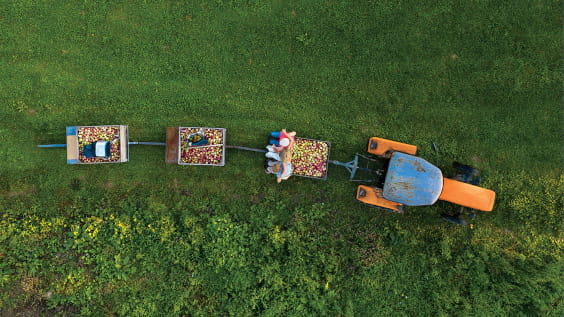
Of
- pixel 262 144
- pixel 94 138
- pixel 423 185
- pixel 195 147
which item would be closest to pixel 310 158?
pixel 262 144

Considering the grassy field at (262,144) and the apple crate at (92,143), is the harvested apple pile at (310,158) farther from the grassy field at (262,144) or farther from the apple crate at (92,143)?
the apple crate at (92,143)

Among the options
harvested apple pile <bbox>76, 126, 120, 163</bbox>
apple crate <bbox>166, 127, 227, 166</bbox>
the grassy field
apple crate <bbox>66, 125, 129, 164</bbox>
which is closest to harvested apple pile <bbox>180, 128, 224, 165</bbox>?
apple crate <bbox>166, 127, 227, 166</bbox>

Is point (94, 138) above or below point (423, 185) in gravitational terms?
above

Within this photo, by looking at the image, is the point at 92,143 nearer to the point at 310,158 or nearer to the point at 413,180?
the point at 310,158

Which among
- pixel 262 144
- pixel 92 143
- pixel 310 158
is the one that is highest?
pixel 262 144

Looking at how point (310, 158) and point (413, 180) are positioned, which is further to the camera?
point (310, 158)

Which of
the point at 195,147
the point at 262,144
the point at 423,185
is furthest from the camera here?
the point at 262,144

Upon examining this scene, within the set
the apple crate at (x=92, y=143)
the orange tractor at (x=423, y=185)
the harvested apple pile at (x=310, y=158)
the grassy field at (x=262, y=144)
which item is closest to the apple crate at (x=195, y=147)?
the grassy field at (x=262, y=144)
